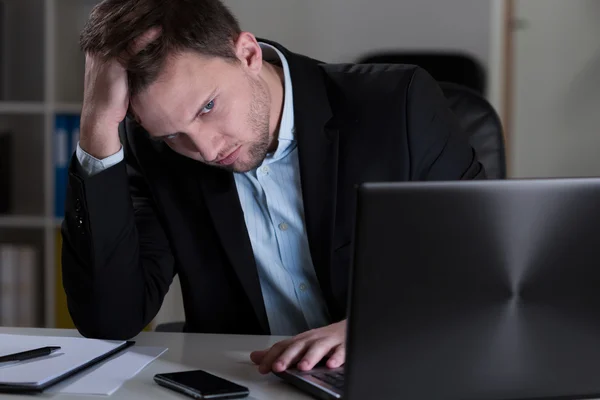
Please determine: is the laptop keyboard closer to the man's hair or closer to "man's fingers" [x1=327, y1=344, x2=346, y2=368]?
"man's fingers" [x1=327, y1=344, x2=346, y2=368]

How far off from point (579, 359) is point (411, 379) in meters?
0.19

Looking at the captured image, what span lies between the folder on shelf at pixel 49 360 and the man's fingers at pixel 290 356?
25 centimetres

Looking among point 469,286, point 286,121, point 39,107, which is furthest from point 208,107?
point 39,107

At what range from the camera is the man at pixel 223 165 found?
1340 mm

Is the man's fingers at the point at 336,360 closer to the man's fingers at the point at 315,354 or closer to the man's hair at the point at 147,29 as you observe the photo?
the man's fingers at the point at 315,354

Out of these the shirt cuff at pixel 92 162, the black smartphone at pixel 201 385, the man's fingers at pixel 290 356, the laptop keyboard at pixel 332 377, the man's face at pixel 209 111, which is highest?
the man's face at pixel 209 111

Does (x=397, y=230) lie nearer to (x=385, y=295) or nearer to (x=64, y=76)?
(x=385, y=295)

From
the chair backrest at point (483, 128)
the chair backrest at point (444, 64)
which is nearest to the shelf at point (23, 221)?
the chair backrest at point (444, 64)

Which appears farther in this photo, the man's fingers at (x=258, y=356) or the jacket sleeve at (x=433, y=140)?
the jacket sleeve at (x=433, y=140)

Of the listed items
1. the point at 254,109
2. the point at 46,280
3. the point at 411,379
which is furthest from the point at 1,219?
the point at 411,379

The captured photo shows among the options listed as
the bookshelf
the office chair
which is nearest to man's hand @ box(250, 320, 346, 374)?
the office chair

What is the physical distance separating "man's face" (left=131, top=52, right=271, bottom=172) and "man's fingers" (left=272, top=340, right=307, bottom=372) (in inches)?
15.6

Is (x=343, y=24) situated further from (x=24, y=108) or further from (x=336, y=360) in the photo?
(x=336, y=360)

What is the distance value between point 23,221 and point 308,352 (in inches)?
86.0
